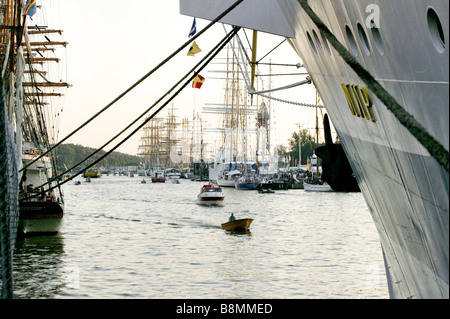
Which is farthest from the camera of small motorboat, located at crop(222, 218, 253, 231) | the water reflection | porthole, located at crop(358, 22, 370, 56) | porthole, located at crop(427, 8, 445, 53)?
small motorboat, located at crop(222, 218, 253, 231)

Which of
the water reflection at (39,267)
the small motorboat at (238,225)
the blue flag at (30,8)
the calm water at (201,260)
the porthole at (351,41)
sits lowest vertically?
the calm water at (201,260)

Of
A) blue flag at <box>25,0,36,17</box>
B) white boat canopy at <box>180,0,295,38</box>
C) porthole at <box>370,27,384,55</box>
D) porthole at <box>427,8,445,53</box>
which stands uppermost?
blue flag at <box>25,0,36,17</box>

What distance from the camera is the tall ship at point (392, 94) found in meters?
4.65

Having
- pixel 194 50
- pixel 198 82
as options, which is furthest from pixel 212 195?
pixel 194 50

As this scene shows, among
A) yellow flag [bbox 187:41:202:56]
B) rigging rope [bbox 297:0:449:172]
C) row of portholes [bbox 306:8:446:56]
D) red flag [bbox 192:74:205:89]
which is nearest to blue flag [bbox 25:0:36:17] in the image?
red flag [bbox 192:74:205:89]

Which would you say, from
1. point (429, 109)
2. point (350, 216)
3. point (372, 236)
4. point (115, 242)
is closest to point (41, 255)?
point (115, 242)

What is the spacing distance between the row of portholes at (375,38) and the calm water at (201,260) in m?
13.6

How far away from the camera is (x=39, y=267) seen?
83.7 feet

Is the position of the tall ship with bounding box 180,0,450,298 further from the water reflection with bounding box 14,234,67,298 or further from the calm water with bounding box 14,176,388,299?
the water reflection with bounding box 14,234,67,298

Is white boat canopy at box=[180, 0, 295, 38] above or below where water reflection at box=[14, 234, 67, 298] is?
above

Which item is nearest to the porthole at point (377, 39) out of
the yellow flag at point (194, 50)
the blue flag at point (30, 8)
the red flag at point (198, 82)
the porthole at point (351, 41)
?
the porthole at point (351, 41)

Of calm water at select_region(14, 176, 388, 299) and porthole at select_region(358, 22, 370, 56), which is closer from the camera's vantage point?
porthole at select_region(358, 22, 370, 56)

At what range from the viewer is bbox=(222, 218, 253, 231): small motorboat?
122ft

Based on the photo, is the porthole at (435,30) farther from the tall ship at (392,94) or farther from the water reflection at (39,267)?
the water reflection at (39,267)
